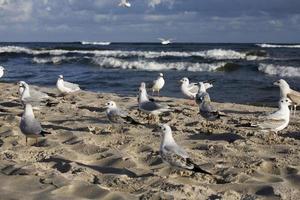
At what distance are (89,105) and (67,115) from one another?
156 cm

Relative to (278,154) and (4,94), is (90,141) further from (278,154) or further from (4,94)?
(4,94)

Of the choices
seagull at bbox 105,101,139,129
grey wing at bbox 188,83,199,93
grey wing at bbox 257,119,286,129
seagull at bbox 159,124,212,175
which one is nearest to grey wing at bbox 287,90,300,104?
grey wing at bbox 188,83,199,93

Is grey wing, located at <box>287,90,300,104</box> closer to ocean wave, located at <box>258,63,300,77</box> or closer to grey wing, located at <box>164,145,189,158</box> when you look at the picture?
grey wing, located at <box>164,145,189,158</box>

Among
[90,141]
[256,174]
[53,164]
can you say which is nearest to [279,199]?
[256,174]

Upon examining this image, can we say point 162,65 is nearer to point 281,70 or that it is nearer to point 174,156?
point 281,70

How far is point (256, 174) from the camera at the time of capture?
5.68 m

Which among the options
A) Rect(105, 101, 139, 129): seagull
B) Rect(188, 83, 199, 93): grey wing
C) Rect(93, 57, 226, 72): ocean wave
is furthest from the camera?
Rect(93, 57, 226, 72): ocean wave

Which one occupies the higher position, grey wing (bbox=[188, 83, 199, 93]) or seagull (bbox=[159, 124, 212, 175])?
seagull (bbox=[159, 124, 212, 175])

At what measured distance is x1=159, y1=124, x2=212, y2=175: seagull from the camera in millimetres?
5387

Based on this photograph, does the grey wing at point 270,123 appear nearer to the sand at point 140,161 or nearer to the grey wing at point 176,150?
the sand at point 140,161

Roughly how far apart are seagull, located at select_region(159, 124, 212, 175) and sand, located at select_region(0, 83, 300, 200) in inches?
6.0

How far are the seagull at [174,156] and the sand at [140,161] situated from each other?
0.15m

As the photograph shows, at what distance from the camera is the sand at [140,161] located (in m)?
4.93

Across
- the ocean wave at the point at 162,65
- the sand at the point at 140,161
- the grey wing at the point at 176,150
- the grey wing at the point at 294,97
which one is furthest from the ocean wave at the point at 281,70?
the grey wing at the point at 176,150
